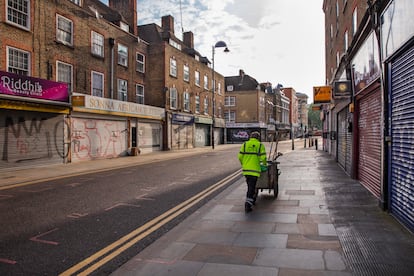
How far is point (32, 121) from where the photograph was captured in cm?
1593

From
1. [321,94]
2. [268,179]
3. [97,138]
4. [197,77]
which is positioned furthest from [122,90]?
[268,179]

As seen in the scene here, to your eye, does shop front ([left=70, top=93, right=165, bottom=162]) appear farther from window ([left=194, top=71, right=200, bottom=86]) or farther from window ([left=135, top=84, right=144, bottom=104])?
window ([left=194, top=71, right=200, bottom=86])

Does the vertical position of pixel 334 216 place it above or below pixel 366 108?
below

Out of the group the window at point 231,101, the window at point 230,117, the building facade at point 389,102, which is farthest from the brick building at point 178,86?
the building facade at point 389,102

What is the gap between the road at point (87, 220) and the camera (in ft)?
13.7

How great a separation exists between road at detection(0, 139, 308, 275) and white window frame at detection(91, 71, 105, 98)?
39.1 ft

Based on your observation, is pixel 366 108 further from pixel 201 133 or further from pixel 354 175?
pixel 201 133

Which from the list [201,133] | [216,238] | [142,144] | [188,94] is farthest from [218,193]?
[201,133]

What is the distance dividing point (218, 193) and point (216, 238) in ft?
13.2

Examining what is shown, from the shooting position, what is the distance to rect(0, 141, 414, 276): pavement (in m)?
3.79

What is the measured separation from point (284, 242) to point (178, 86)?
100ft

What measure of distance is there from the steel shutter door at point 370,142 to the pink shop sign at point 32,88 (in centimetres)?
1414

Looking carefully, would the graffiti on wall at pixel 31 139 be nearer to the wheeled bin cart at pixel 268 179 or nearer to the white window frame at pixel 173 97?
the wheeled bin cart at pixel 268 179

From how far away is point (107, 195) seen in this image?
8.63m
